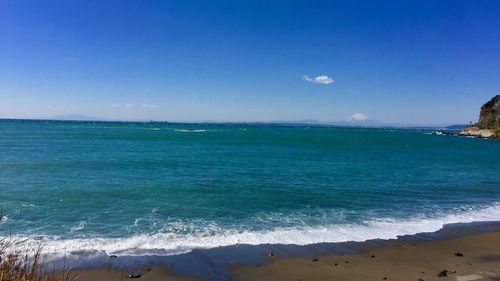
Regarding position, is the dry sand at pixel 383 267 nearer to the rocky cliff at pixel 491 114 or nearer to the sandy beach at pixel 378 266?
the sandy beach at pixel 378 266

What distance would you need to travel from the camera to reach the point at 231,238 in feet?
49.3

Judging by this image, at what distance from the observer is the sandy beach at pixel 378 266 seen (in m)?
11.2

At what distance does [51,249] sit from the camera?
13.3m

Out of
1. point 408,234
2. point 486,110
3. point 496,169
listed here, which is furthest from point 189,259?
point 486,110

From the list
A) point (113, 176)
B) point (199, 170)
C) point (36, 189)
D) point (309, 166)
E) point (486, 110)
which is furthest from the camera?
point (486, 110)

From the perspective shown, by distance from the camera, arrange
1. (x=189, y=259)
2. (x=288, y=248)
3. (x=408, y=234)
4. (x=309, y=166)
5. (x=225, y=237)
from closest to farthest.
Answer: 1. (x=189, y=259)
2. (x=288, y=248)
3. (x=225, y=237)
4. (x=408, y=234)
5. (x=309, y=166)

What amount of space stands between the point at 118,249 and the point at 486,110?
480ft

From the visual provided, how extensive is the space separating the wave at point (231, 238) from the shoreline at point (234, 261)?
1.87 ft

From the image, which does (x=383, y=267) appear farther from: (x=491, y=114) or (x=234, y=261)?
(x=491, y=114)

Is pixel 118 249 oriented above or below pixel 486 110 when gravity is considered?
below

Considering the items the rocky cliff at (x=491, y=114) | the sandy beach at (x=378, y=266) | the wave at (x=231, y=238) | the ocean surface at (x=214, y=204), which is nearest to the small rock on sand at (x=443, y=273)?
the sandy beach at (x=378, y=266)

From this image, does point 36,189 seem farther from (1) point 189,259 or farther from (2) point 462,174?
(2) point 462,174

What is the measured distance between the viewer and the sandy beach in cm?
1122

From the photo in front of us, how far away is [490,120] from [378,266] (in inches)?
5515
